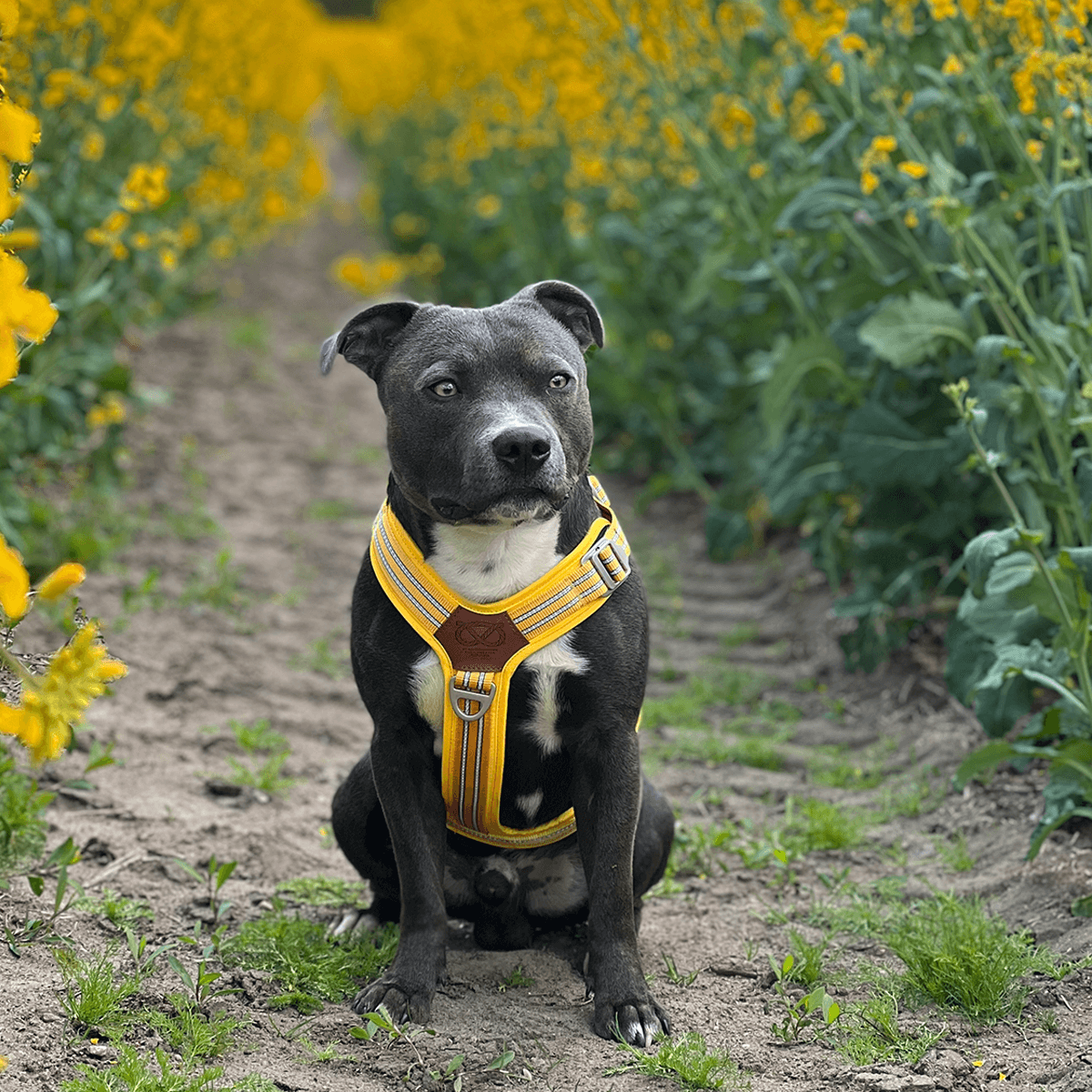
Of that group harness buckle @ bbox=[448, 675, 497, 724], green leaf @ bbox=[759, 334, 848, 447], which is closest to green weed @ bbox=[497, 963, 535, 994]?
harness buckle @ bbox=[448, 675, 497, 724]

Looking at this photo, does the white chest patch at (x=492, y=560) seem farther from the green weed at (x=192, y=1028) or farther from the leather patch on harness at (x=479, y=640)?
the green weed at (x=192, y=1028)

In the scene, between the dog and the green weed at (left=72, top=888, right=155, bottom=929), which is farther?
the green weed at (left=72, top=888, right=155, bottom=929)

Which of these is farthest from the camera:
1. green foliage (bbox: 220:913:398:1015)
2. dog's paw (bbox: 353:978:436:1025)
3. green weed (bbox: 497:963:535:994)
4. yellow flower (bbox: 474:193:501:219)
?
yellow flower (bbox: 474:193:501:219)

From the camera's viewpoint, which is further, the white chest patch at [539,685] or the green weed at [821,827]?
the green weed at [821,827]

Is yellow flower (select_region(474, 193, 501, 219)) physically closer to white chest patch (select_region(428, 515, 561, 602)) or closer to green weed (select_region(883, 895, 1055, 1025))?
white chest patch (select_region(428, 515, 561, 602))

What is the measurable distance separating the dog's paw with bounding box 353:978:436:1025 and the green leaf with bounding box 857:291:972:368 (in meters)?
2.56

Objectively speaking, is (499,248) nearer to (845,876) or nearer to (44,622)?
(44,622)

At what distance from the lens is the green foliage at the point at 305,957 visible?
3109 millimetres

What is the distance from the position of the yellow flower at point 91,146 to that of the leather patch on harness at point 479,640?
4332 millimetres

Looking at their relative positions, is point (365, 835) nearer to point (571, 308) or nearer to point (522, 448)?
point (522, 448)

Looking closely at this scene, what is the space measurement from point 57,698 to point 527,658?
4.39 feet

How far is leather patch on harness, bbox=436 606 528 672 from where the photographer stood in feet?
9.49

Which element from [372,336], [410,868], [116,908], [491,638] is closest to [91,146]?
[372,336]

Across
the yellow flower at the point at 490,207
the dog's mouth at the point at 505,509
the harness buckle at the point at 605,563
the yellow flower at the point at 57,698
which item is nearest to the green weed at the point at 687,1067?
the harness buckle at the point at 605,563
